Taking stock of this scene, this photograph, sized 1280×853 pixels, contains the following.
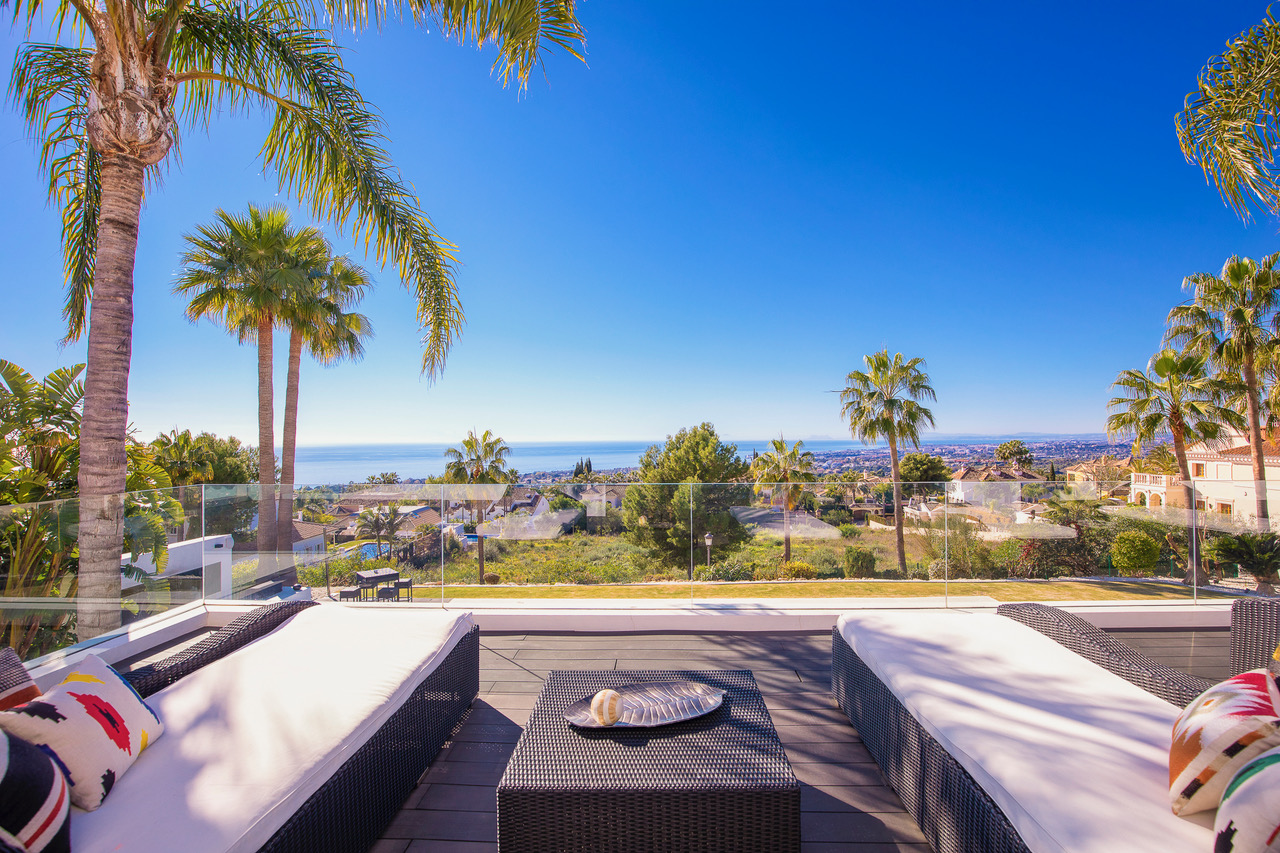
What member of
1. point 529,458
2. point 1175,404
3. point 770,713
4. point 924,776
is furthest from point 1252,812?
point 529,458

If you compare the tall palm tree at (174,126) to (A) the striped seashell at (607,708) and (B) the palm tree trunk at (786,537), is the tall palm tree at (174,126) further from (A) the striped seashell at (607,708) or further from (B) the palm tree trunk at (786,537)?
(A) the striped seashell at (607,708)

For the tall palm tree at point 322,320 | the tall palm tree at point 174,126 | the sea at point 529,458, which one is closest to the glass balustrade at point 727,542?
the tall palm tree at point 174,126

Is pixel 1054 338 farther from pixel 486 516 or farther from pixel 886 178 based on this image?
pixel 486 516

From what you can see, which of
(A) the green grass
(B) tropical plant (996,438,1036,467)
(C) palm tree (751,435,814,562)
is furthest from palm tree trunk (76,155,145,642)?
(B) tropical plant (996,438,1036,467)

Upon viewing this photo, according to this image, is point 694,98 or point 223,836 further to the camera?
point 694,98

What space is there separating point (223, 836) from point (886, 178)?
718 inches

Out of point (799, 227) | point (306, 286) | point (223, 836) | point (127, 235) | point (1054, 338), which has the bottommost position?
point (223, 836)

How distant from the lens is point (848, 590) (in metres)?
4.36

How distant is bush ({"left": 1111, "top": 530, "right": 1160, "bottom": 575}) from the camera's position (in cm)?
426

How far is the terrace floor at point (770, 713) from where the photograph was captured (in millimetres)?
1764

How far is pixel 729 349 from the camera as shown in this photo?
54.8 metres

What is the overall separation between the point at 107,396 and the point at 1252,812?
4626 millimetres

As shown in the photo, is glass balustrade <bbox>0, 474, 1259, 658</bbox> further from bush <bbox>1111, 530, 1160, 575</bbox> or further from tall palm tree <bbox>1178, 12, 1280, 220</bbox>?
tall palm tree <bbox>1178, 12, 1280, 220</bbox>

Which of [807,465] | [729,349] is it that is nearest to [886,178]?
[807,465]
